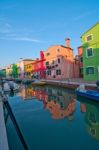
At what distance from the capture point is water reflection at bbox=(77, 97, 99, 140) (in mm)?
11781

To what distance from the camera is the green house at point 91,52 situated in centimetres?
2912

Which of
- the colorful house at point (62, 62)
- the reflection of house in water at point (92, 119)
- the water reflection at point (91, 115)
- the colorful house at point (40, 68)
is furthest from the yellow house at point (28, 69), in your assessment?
the reflection of house in water at point (92, 119)

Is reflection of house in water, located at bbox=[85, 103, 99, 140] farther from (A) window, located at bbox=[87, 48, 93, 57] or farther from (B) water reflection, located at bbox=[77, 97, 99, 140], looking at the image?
(A) window, located at bbox=[87, 48, 93, 57]

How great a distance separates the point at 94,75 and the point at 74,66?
55.3 feet

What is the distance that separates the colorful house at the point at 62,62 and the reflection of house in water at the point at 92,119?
26362 millimetres

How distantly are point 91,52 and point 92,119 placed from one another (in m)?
17.8

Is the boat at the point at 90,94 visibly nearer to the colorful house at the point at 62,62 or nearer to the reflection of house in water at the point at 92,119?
the reflection of house in water at the point at 92,119

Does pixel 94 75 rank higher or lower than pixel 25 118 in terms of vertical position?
higher

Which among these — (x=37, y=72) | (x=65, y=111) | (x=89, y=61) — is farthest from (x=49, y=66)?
(x=65, y=111)

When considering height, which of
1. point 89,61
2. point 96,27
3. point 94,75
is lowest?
point 94,75

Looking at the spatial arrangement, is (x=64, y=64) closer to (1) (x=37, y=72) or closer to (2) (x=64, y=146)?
(1) (x=37, y=72)

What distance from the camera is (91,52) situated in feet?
99.1

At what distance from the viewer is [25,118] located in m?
15.2

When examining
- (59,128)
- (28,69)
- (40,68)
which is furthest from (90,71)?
(28,69)
